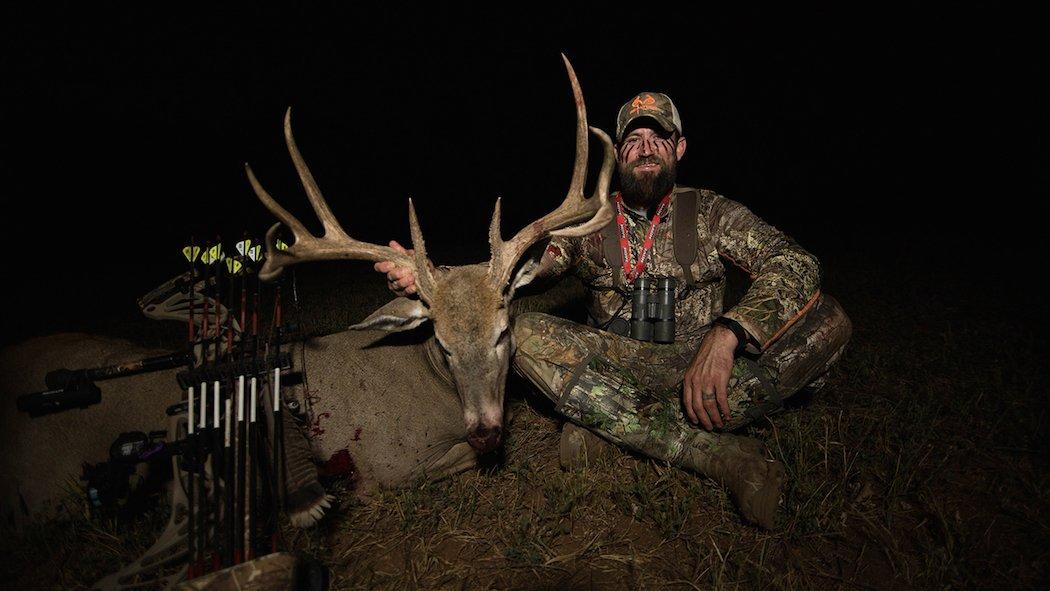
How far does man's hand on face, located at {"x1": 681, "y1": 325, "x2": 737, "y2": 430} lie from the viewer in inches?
108

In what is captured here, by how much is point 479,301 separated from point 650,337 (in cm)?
146

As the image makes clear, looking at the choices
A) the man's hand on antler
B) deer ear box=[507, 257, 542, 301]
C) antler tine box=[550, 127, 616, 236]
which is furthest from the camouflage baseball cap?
the man's hand on antler

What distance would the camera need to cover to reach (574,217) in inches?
124

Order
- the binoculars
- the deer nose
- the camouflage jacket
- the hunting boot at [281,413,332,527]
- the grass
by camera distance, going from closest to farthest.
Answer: the grass → the hunting boot at [281,413,332,527] → the deer nose → the camouflage jacket → the binoculars

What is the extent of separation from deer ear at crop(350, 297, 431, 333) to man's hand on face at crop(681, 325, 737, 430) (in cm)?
164

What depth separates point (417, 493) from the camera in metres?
3.05

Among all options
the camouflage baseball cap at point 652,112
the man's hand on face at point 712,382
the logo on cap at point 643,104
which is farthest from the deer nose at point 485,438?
the logo on cap at point 643,104

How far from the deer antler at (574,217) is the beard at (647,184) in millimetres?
713

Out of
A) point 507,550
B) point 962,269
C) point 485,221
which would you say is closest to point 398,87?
point 485,221

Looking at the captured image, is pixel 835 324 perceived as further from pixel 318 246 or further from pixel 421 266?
pixel 318 246

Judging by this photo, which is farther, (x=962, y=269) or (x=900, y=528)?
(x=962, y=269)

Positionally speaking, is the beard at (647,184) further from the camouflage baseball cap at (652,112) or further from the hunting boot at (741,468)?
the hunting boot at (741,468)

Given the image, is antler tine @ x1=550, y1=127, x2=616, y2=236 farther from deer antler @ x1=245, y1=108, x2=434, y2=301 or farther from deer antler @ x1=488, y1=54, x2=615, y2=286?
deer antler @ x1=245, y1=108, x2=434, y2=301

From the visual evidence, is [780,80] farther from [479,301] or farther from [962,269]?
[479,301]
